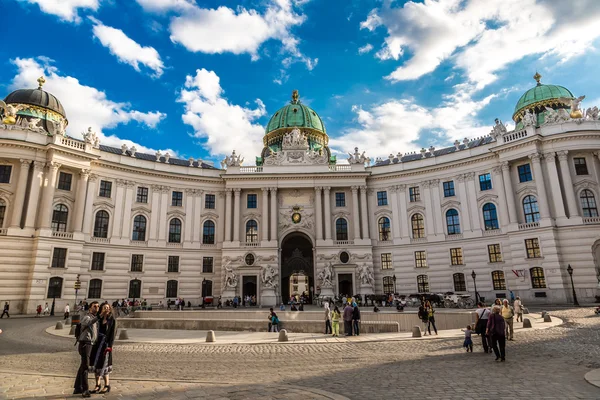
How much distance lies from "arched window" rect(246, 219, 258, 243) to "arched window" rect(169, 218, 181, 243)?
8.99m

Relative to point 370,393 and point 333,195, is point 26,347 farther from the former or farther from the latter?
point 333,195

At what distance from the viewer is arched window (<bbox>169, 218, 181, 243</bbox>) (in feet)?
160

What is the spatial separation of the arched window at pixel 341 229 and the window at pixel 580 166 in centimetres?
2699

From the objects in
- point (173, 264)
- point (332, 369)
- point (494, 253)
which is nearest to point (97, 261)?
point (173, 264)

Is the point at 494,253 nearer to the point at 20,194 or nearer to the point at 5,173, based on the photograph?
the point at 20,194

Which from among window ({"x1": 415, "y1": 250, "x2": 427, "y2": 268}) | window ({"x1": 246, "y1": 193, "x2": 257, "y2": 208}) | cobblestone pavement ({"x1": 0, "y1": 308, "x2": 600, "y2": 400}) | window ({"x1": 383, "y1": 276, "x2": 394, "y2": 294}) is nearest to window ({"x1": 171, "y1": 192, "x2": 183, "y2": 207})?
window ({"x1": 246, "y1": 193, "x2": 257, "y2": 208})

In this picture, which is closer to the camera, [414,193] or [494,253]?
[494,253]

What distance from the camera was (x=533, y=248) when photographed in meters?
39.7

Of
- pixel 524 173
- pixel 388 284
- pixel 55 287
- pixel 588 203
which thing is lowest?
pixel 388 284

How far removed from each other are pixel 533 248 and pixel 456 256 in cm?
842

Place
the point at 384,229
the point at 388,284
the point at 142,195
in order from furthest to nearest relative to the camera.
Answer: the point at 384,229
the point at 142,195
the point at 388,284

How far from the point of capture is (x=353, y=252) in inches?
1901

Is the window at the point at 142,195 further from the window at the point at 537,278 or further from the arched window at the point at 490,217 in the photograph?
the window at the point at 537,278

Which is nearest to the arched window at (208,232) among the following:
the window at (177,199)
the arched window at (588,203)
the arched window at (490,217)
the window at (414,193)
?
the window at (177,199)
